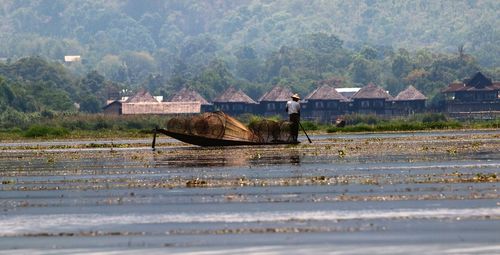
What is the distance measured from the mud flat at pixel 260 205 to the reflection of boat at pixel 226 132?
9.30 m

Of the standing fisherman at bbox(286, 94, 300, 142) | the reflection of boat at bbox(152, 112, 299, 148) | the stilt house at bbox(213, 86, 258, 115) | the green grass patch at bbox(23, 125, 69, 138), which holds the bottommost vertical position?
the green grass patch at bbox(23, 125, 69, 138)

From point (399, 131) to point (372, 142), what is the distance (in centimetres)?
2289

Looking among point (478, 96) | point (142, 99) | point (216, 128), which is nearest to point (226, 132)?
point (216, 128)

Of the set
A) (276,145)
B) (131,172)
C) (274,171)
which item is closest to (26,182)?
(131,172)

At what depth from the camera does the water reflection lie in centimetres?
4253

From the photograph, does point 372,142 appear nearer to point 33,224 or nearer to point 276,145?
point 276,145

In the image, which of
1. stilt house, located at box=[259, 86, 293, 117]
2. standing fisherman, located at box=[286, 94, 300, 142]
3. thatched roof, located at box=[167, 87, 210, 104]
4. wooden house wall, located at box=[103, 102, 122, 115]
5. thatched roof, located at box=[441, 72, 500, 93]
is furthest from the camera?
wooden house wall, located at box=[103, 102, 122, 115]

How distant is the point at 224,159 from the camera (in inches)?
1784

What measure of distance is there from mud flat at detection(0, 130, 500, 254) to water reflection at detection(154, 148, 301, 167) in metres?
0.09

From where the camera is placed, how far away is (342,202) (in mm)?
28281

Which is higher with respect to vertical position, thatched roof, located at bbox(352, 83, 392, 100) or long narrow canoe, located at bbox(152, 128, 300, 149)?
thatched roof, located at bbox(352, 83, 392, 100)

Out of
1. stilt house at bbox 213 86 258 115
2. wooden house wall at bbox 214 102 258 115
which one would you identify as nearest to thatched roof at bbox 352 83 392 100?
wooden house wall at bbox 214 102 258 115

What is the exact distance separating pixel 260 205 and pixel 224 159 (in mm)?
17019

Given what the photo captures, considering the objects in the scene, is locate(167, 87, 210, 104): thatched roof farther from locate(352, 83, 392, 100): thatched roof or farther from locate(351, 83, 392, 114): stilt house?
locate(352, 83, 392, 100): thatched roof
